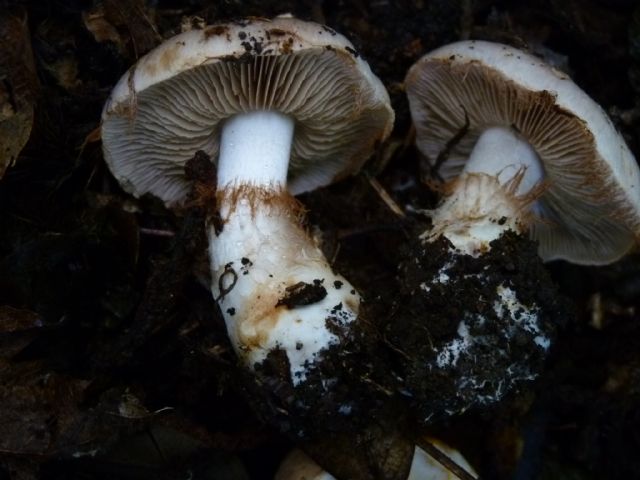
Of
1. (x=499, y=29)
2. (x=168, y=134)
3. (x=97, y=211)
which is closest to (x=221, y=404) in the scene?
(x=97, y=211)

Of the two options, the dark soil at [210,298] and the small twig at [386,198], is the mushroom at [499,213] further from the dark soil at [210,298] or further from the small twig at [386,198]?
the small twig at [386,198]

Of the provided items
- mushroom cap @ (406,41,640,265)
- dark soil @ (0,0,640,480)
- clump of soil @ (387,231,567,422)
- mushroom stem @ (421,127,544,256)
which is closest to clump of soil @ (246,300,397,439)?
dark soil @ (0,0,640,480)

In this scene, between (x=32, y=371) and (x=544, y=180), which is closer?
(x=32, y=371)

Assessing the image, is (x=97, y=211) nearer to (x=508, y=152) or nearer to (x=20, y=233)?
(x=20, y=233)

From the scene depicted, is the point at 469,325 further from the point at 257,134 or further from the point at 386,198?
the point at 257,134

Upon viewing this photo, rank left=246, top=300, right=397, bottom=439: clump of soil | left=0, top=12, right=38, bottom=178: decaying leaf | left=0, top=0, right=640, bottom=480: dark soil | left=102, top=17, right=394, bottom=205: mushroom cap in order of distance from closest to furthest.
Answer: left=102, top=17, right=394, bottom=205: mushroom cap
left=246, top=300, right=397, bottom=439: clump of soil
left=0, top=0, right=640, bottom=480: dark soil
left=0, top=12, right=38, bottom=178: decaying leaf

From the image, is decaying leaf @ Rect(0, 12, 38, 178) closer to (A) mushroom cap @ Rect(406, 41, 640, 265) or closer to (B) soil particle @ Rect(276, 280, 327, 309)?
(B) soil particle @ Rect(276, 280, 327, 309)
